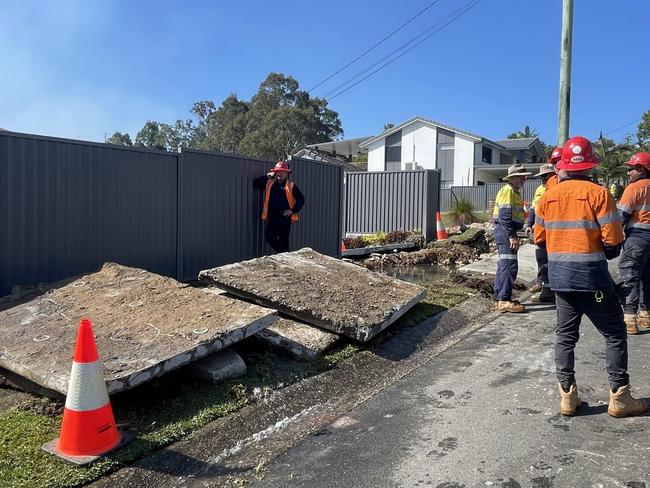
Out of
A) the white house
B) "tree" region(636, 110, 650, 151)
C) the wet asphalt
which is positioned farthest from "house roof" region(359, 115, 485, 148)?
the wet asphalt

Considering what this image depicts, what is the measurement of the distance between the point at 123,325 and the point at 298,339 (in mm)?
1551

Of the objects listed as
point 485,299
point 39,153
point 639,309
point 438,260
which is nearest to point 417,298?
point 485,299

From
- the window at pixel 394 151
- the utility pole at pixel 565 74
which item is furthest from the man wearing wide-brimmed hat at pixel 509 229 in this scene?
the window at pixel 394 151

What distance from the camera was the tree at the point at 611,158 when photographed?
3941 centimetres

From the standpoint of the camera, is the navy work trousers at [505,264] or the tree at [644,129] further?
the tree at [644,129]

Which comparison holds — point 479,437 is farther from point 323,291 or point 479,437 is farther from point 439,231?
point 439,231

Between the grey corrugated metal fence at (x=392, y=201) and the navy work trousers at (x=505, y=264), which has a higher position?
the grey corrugated metal fence at (x=392, y=201)

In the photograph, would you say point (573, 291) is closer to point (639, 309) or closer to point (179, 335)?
point (179, 335)

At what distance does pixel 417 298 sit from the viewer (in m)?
6.41

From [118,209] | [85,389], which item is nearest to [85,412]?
[85,389]

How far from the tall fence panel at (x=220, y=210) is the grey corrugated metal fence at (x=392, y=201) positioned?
5069mm

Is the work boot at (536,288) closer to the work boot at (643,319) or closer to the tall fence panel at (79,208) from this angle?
the work boot at (643,319)

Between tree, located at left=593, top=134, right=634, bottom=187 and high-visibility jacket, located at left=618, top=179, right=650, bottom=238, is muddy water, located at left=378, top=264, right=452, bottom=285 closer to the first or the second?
high-visibility jacket, located at left=618, top=179, right=650, bottom=238

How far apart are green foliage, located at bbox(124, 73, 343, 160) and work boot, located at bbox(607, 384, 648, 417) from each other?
156 feet
